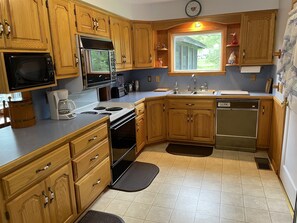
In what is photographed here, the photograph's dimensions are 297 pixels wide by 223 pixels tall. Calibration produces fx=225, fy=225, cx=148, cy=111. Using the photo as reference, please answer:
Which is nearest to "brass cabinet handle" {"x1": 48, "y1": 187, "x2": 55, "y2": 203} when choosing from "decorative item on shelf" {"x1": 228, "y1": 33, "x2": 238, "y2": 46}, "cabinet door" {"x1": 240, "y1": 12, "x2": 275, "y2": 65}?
"cabinet door" {"x1": 240, "y1": 12, "x2": 275, "y2": 65}

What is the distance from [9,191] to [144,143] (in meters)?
2.47

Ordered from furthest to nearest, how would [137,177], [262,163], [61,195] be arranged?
1. [262,163]
2. [137,177]
3. [61,195]

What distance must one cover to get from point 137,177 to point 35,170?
4.99 feet

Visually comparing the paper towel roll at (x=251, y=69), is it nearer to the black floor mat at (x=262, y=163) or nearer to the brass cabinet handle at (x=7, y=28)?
the black floor mat at (x=262, y=163)

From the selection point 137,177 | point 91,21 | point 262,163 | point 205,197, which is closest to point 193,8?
point 91,21

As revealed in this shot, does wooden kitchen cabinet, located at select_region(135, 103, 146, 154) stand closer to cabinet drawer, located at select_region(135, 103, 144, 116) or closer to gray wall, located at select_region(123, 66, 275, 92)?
cabinet drawer, located at select_region(135, 103, 144, 116)

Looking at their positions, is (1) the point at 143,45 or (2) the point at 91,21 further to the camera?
(1) the point at 143,45

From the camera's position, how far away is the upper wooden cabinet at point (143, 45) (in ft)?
12.6

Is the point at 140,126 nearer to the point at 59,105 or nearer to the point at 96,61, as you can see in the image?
the point at 96,61

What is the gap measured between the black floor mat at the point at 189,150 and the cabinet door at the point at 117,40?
5.17ft

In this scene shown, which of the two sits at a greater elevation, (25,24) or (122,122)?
(25,24)

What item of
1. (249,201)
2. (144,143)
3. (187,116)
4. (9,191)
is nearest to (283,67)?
(249,201)

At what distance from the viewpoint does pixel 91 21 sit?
2746 millimetres

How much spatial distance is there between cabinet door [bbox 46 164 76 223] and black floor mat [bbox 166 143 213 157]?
195cm
